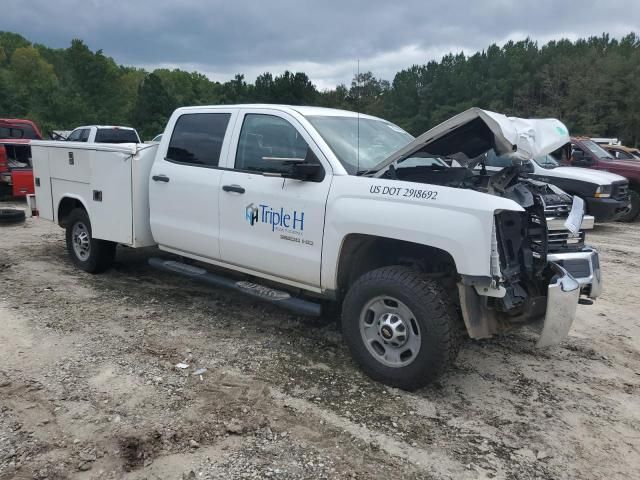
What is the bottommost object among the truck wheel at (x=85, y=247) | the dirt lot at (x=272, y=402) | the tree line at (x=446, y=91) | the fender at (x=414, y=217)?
the dirt lot at (x=272, y=402)

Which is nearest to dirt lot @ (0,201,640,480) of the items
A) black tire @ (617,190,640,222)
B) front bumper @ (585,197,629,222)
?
front bumper @ (585,197,629,222)

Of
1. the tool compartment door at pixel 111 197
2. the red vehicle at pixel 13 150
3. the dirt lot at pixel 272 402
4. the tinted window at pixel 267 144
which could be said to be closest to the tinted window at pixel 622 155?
the dirt lot at pixel 272 402

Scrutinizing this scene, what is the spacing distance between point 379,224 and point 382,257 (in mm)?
580

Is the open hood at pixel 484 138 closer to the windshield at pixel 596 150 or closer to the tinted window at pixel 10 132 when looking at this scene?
the windshield at pixel 596 150

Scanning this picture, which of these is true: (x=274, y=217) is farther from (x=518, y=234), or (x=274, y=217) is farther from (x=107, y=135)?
(x=107, y=135)

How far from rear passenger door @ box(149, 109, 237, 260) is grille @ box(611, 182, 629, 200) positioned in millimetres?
9067

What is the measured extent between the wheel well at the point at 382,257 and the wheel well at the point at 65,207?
13.1 feet

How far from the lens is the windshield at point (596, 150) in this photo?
13395 mm

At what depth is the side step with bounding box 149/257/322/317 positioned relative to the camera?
14.3 feet

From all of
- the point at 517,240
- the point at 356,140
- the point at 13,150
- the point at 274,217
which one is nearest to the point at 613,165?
the point at 356,140

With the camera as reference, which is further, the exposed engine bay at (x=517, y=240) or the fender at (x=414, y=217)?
the exposed engine bay at (x=517, y=240)

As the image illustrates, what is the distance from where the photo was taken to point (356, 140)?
4.63m

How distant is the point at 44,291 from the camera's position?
5.89 metres

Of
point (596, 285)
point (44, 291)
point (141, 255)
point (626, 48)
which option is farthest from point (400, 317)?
point (626, 48)
